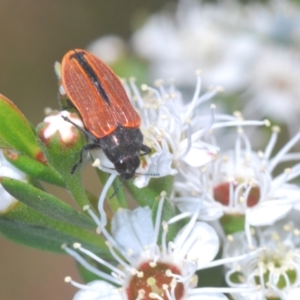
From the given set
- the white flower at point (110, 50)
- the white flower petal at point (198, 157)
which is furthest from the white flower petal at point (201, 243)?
the white flower at point (110, 50)

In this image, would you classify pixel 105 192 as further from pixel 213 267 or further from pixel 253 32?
pixel 253 32

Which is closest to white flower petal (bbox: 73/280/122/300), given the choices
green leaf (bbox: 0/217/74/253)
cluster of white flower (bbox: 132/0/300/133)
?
green leaf (bbox: 0/217/74/253)

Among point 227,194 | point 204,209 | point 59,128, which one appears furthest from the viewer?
point 227,194

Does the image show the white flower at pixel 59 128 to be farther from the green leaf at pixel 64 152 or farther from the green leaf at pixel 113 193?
the green leaf at pixel 113 193

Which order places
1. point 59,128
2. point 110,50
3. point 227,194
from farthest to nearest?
point 110,50 → point 227,194 → point 59,128

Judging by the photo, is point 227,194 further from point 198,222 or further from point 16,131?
point 16,131

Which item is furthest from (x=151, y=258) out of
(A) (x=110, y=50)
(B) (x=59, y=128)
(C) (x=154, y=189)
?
(A) (x=110, y=50)

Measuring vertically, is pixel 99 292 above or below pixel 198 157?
below

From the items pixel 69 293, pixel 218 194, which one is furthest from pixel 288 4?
pixel 69 293
